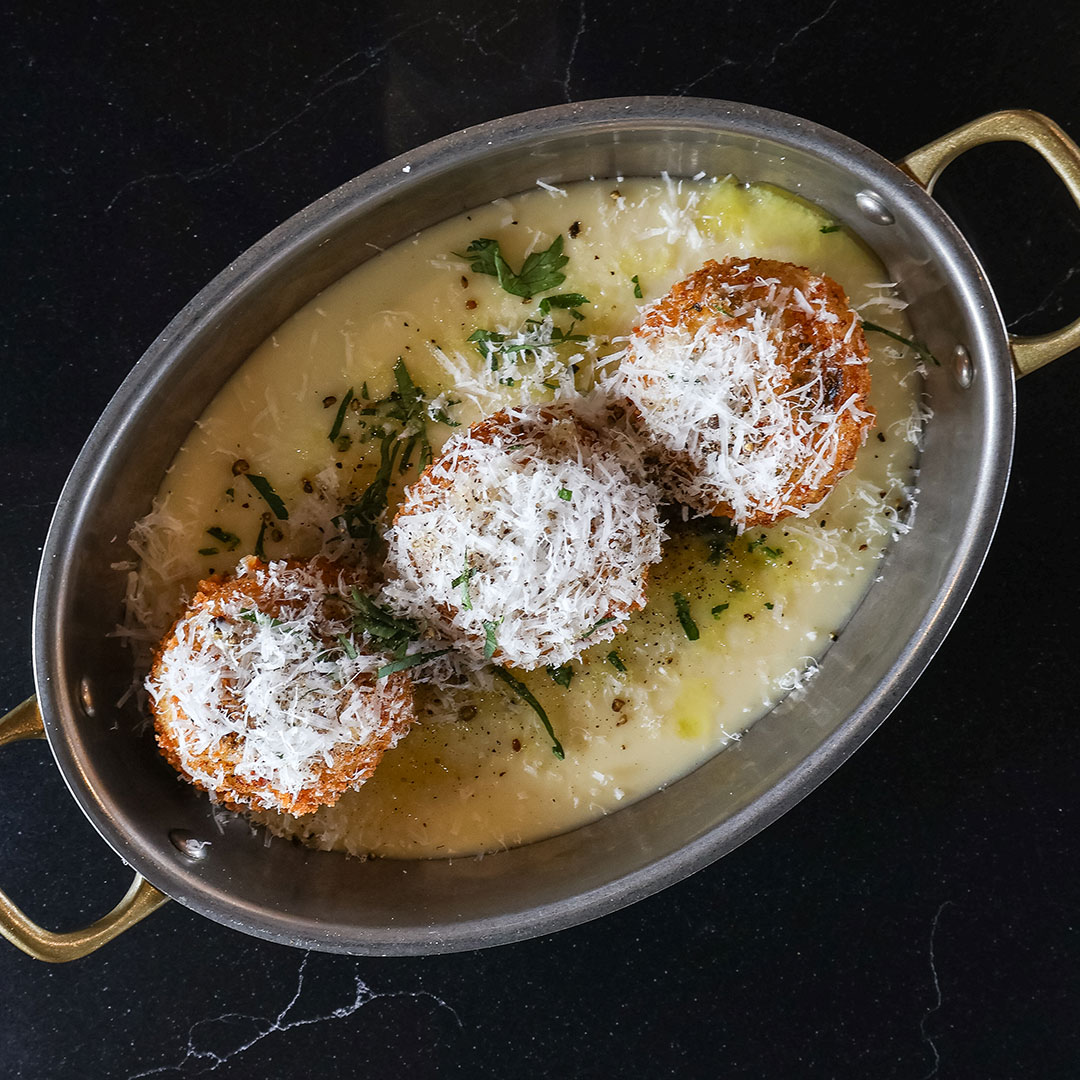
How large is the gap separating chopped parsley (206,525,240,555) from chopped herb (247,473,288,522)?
8 cm

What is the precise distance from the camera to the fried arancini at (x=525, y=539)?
1.27 metres

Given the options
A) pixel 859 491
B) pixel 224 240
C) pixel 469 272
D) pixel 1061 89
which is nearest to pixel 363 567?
pixel 469 272

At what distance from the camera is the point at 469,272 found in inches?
62.9

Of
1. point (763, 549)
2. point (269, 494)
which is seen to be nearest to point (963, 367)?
point (763, 549)

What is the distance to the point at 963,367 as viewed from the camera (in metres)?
1.52

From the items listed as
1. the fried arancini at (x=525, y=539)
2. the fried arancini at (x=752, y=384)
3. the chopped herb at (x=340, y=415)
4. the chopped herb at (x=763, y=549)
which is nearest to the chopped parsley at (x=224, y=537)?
the chopped herb at (x=340, y=415)

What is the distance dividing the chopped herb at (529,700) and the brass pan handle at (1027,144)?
3.03ft

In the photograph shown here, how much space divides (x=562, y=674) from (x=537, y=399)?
470 millimetres

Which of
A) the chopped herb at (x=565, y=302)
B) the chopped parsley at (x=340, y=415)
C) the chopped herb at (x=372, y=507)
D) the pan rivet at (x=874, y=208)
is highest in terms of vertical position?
the pan rivet at (x=874, y=208)

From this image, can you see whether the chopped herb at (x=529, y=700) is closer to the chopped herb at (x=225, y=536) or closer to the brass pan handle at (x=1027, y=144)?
the chopped herb at (x=225, y=536)

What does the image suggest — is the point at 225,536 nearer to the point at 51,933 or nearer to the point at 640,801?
the point at 51,933

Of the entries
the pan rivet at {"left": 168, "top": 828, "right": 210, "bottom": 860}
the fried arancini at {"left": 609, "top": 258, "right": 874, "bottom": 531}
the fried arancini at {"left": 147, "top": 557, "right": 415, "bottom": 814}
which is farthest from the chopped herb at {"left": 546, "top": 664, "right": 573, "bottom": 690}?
the pan rivet at {"left": 168, "top": 828, "right": 210, "bottom": 860}

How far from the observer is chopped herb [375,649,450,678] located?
136 cm

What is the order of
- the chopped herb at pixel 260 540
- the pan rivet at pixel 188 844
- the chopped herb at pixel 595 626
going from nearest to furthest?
the chopped herb at pixel 595 626 < the pan rivet at pixel 188 844 < the chopped herb at pixel 260 540
